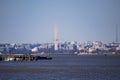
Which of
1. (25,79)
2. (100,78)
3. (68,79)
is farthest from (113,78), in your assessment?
(25,79)

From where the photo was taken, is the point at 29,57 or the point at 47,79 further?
the point at 29,57

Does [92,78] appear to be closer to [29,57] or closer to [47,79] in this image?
[47,79]

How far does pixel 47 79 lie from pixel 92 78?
5.50m

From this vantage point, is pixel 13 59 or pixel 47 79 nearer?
pixel 47 79

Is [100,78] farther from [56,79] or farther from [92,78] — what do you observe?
[56,79]

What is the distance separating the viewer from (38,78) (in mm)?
57875

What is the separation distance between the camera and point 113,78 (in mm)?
57031

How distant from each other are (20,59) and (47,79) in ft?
274

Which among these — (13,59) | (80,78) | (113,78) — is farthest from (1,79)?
(13,59)

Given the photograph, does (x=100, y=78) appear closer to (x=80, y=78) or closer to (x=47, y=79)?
(x=80, y=78)

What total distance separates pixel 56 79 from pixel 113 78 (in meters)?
7.03

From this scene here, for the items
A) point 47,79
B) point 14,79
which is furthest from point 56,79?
point 14,79

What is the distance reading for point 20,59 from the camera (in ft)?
456

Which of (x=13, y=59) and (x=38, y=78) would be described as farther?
(x=13, y=59)
